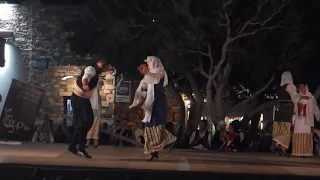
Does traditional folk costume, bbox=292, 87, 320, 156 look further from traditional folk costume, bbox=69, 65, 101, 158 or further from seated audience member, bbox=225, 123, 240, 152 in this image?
traditional folk costume, bbox=69, 65, 101, 158

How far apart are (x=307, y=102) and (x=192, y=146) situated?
11.4ft

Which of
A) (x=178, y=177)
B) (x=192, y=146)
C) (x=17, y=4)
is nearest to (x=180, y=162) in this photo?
(x=178, y=177)

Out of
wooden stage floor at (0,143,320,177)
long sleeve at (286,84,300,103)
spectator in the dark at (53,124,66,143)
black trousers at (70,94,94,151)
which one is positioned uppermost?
long sleeve at (286,84,300,103)

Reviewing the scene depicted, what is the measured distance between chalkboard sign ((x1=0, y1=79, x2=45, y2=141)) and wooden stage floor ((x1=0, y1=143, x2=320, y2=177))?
54cm

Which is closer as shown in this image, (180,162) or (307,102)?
(180,162)

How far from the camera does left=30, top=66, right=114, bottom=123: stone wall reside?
1848 centimetres

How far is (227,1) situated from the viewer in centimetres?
1363

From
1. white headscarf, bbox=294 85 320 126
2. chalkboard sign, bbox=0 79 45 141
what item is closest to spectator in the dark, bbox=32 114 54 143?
chalkboard sign, bbox=0 79 45 141

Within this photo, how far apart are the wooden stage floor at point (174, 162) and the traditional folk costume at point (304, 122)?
1.07 ft

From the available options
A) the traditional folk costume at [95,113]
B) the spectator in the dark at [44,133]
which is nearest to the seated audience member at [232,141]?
the traditional folk costume at [95,113]

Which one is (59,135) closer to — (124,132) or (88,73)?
(124,132)

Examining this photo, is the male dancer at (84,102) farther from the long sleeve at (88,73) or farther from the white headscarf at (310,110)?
the white headscarf at (310,110)

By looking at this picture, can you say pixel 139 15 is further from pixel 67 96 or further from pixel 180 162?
pixel 180 162

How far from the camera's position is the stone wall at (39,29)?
18.6 m
